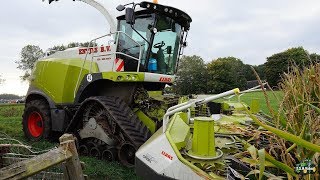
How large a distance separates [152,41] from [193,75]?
4417 centimetres

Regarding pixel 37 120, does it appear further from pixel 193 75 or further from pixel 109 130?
pixel 193 75

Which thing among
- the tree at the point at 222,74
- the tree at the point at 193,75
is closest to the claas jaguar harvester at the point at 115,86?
the tree at the point at 222,74

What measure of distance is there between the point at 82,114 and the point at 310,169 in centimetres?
507

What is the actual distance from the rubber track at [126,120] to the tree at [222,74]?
36.3 metres

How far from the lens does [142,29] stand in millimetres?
6727

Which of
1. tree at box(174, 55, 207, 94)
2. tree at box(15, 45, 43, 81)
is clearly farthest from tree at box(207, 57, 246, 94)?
tree at box(15, 45, 43, 81)

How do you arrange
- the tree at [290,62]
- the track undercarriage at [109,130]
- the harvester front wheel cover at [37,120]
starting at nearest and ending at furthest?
the tree at [290,62]
the track undercarriage at [109,130]
the harvester front wheel cover at [37,120]

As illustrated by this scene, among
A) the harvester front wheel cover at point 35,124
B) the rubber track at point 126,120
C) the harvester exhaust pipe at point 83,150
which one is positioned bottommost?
the harvester exhaust pipe at point 83,150

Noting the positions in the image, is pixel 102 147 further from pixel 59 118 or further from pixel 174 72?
pixel 174 72

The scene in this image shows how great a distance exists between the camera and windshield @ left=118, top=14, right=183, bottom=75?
6.65 meters

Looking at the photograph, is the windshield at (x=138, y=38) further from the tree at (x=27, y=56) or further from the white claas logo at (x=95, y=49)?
the tree at (x=27, y=56)

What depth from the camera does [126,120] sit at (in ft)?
18.6

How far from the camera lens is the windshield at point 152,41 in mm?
6652

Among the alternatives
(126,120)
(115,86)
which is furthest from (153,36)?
(126,120)
